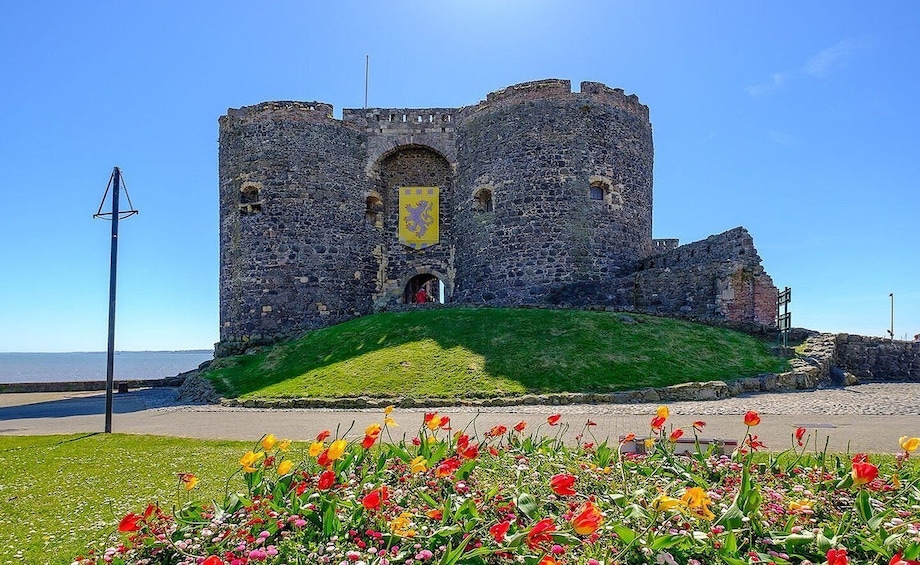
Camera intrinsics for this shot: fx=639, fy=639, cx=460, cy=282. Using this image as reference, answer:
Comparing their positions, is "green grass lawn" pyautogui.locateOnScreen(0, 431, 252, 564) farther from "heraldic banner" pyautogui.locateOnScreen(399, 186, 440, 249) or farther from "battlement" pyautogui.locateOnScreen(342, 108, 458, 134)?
"battlement" pyautogui.locateOnScreen(342, 108, 458, 134)

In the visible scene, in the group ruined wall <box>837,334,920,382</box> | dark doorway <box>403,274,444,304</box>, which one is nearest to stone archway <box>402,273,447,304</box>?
dark doorway <box>403,274,444,304</box>

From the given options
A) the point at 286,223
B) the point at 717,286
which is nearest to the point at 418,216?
the point at 286,223

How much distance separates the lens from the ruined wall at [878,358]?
1920 cm

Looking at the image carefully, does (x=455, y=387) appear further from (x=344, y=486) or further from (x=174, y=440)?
(x=344, y=486)

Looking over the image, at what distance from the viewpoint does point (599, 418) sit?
10867 millimetres

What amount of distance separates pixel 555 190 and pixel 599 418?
14870 millimetres

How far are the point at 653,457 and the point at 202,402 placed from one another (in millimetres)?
14043

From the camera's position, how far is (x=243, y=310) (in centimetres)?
2636

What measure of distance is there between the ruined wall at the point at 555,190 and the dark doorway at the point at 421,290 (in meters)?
3.91

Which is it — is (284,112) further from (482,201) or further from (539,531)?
(539,531)

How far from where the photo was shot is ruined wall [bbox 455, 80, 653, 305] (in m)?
24.4

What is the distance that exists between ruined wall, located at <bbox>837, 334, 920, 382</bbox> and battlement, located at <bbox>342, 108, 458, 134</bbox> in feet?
56.9

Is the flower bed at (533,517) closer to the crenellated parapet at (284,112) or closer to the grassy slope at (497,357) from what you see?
the grassy slope at (497,357)

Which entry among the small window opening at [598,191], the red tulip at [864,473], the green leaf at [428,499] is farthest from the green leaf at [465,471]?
the small window opening at [598,191]
